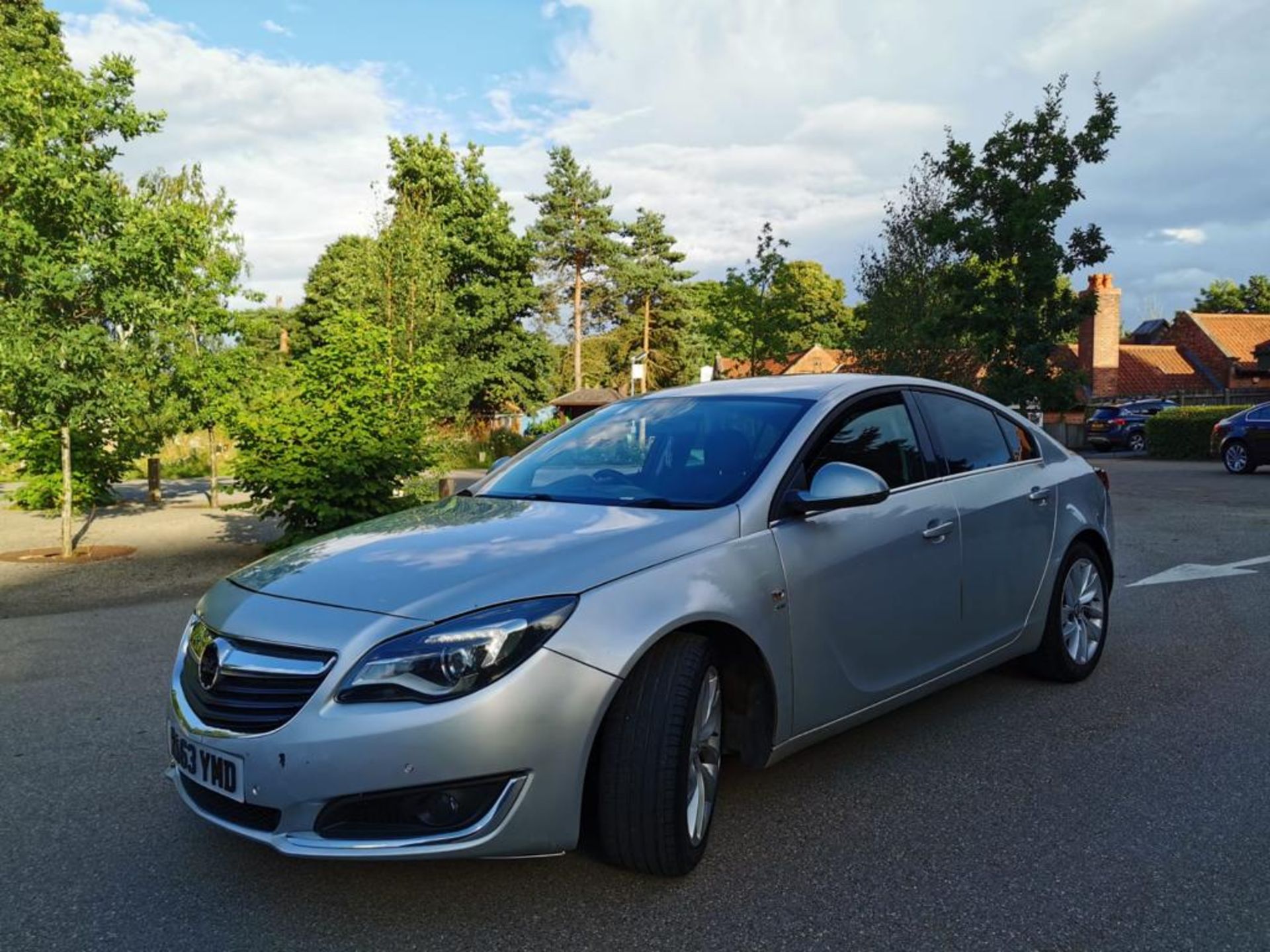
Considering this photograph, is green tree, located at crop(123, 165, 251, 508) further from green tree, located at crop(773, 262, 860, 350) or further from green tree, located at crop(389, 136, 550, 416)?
green tree, located at crop(773, 262, 860, 350)

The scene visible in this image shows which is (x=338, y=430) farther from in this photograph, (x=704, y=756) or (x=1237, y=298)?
(x=1237, y=298)

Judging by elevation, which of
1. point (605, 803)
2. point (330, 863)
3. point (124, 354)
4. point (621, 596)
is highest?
point (124, 354)

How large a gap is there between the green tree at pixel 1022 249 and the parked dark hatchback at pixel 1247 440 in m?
3.60

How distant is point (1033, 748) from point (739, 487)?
1869mm

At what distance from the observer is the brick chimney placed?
147 ft

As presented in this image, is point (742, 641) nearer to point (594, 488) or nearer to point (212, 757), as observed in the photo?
point (594, 488)

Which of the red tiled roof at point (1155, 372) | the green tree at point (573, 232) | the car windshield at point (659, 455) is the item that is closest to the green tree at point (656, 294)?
the green tree at point (573, 232)

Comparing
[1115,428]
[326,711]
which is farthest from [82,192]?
[1115,428]

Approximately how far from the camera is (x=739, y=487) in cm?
356

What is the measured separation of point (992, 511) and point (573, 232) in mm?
50201

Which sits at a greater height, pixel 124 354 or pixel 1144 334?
pixel 1144 334

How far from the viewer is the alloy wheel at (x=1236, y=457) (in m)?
20.9

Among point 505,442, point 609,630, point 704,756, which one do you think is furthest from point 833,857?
point 505,442

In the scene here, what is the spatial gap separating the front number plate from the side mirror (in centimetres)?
193
